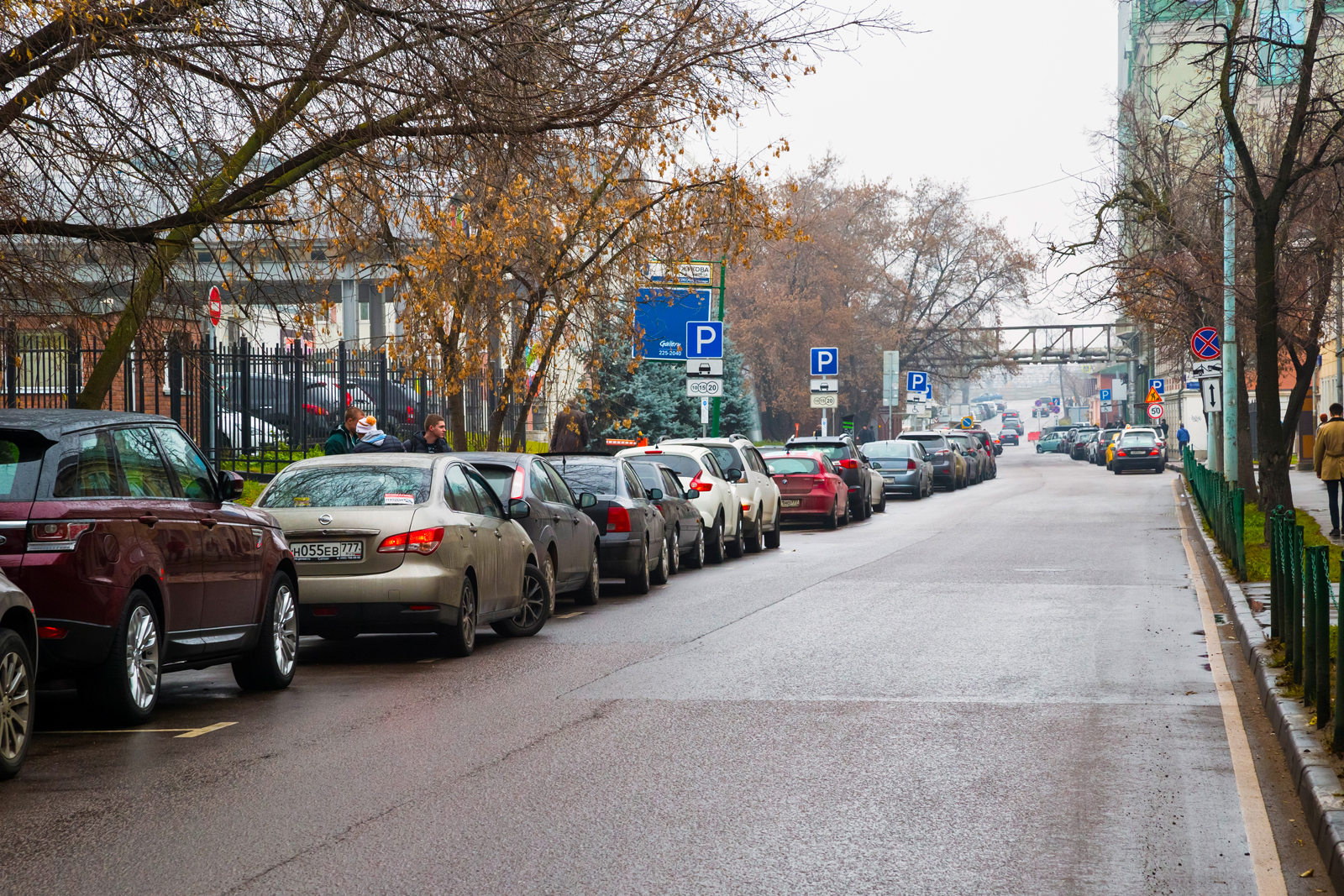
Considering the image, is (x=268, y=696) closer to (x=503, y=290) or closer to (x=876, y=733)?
(x=876, y=733)

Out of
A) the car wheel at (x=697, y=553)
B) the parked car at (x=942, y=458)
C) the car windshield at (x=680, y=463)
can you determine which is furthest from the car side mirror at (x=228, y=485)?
the parked car at (x=942, y=458)

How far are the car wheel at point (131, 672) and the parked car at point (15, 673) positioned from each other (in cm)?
82

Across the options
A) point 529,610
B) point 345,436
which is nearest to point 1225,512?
point 529,610

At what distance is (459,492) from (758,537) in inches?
472

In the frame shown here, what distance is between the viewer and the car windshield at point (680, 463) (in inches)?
882

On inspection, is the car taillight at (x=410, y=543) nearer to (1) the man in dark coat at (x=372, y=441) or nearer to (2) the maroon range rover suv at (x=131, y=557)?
(2) the maroon range rover suv at (x=131, y=557)

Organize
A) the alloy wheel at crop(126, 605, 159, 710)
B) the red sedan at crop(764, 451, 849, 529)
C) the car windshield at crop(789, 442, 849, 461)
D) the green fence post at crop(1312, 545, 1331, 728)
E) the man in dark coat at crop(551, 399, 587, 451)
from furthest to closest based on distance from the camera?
the car windshield at crop(789, 442, 849, 461)
the red sedan at crop(764, 451, 849, 529)
the man in dark coat at crop(551, 399, 587, 451)
the alloy wheel at crop(126, 605, 159, 710)
the green fence post at crop(1312, 545, 1331, 728)

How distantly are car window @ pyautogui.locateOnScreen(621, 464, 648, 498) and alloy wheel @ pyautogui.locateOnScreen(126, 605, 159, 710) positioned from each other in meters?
8.99

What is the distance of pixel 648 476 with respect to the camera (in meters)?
19.8

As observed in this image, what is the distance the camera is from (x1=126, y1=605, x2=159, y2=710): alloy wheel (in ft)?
28.2

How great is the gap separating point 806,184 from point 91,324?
6370 centimetres

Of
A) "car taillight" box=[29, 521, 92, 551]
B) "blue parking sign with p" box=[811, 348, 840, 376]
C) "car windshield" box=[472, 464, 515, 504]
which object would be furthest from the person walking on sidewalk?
"blue parking sign with p" box=[811, 348, 840, 376]

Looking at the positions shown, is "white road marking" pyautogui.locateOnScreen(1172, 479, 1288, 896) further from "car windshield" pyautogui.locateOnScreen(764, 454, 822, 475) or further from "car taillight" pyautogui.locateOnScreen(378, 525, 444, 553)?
"car windshield" pyautogui.locateOnScreen(764, 454, 822, 475)

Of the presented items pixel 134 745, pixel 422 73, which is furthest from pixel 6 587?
pixel 422 73
